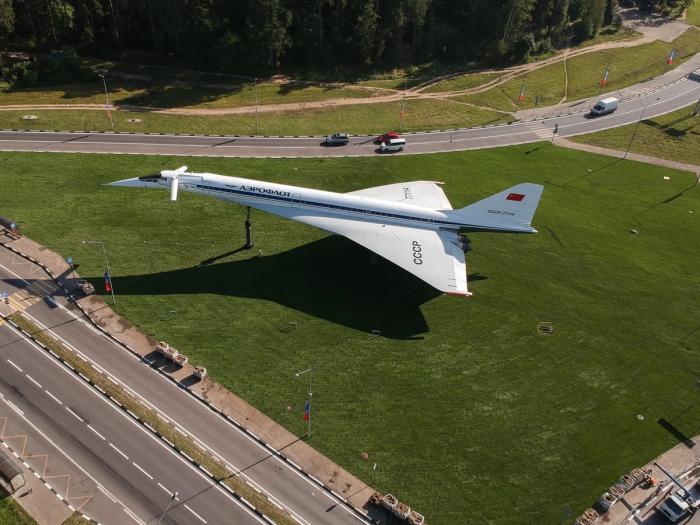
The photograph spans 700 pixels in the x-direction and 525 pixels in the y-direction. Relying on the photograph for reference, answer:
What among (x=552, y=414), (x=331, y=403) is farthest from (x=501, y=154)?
(x=331, y=403)

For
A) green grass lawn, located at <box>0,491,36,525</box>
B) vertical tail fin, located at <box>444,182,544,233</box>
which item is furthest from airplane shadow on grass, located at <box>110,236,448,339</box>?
green grass lawn, located at <box>0,491,36,525</box>

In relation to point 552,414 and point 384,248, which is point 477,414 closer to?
point 552,414

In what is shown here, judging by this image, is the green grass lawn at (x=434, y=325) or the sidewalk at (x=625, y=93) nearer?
the green grass lawn at (x=434, y=325)

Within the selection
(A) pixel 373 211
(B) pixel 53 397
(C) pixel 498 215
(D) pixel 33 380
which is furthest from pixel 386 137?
(B) pixel 53 397

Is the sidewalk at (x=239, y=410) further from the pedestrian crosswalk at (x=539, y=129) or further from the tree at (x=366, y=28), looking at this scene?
the tree at (x=366, y=28)

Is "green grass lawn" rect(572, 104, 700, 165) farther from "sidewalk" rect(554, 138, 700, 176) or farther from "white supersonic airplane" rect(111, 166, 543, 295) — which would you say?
"white supersonic airplane" rect(111, 166, 543, 295)

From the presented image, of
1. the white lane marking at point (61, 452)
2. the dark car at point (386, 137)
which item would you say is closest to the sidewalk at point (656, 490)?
the white lane marking at point (61, 452)
